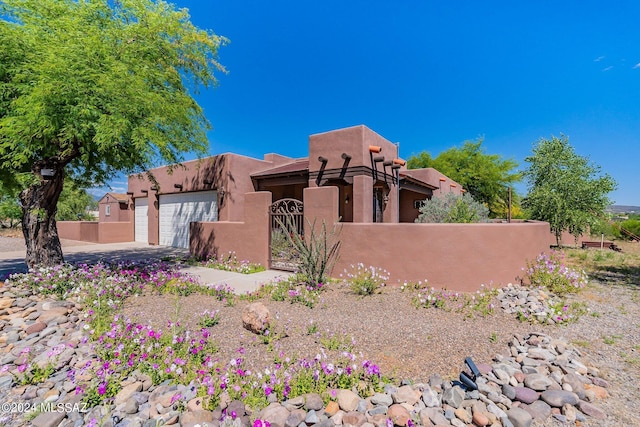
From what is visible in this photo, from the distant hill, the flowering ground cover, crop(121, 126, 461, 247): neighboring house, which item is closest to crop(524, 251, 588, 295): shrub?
the flowering ground cover

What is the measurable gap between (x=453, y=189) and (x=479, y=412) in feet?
65.6

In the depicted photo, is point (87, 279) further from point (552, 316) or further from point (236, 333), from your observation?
point (552, 316)

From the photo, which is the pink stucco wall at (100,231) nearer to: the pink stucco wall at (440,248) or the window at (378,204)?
the pink stucco wall at (440,248)

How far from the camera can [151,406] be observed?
2.98 m

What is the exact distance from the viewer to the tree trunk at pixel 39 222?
23.5ft

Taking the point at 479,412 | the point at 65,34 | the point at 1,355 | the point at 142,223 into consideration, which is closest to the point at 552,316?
the point at 479,412

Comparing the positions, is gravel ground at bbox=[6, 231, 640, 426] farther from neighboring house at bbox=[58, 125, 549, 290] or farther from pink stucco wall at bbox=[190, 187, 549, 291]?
neighboring house at bbox=[58, 125, 549, 290]

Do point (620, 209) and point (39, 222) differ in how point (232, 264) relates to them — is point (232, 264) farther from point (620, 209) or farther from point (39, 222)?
point (620, 209)

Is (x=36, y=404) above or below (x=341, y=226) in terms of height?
below

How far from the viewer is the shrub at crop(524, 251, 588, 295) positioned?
6.76 meters

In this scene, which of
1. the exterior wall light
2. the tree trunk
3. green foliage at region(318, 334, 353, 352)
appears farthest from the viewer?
the tree trunk

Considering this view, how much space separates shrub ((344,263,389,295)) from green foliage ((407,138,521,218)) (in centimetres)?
1949

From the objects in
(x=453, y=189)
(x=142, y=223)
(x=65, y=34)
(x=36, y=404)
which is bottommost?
(x=36, y=404)

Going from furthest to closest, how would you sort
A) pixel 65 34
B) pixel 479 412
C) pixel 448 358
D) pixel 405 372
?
1. pixel 65 34
2. pixel 448 358
3. pixel 405 372
4. pixel 479 412
